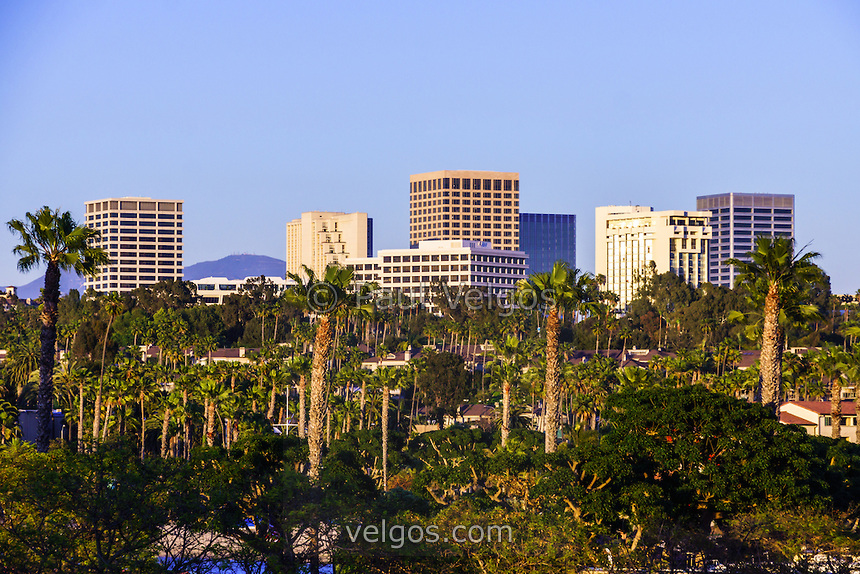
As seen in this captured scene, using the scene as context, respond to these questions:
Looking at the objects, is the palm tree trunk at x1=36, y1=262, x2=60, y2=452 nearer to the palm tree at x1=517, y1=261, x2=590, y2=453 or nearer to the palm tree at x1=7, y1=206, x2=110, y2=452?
the palm tree at x1=7, y1=206, x2=110, y2=452

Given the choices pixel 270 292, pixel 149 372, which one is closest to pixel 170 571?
pixel 149 372

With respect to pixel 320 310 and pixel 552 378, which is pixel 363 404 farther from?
pixel 320 310

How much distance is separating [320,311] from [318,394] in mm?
3632

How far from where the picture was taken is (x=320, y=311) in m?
45.8

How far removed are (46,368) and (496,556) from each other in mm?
18796

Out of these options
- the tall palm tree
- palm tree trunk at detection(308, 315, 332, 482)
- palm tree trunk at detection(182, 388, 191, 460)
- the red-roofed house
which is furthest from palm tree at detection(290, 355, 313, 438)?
the red-roofed house

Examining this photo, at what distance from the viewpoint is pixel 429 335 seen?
498 ft

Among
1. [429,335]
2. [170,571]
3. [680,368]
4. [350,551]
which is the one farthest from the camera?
[429,335]

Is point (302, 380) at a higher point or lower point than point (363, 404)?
higher

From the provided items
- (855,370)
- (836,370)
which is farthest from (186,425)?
(855,370)

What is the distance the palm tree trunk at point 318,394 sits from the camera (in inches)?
1761

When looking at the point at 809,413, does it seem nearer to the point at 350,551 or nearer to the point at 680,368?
the point at 680,368

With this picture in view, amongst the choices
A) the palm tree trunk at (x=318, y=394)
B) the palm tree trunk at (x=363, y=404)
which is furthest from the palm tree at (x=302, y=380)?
the palm tree trunk at (x=318, y=394)

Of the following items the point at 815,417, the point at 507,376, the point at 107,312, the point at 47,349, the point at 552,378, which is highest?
the point at 47,349
